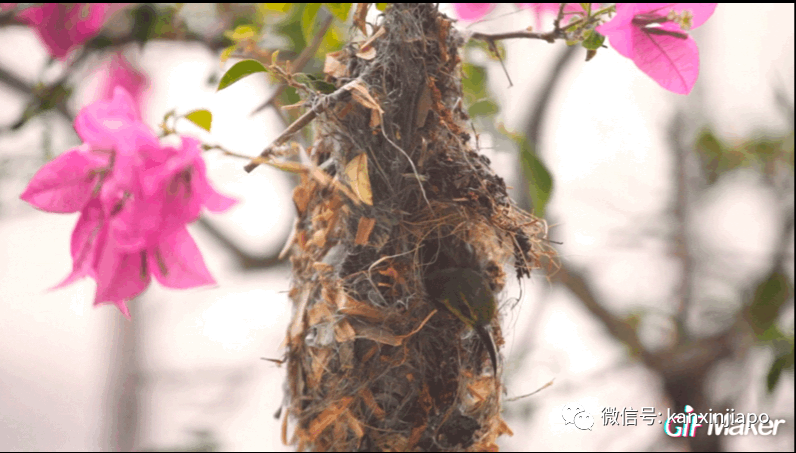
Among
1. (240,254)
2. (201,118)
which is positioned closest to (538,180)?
(201,118)

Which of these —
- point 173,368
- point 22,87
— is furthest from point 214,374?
point 22,87

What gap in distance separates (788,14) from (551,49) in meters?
0.41

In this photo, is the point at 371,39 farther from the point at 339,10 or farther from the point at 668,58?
the point at 668,58

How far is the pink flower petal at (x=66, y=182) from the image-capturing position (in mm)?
297

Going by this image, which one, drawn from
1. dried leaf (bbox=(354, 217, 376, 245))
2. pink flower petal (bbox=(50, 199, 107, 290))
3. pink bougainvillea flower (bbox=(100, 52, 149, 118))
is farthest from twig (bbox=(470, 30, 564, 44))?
pink bougainvillea flower (bbox=(100, 52, 149, 118))

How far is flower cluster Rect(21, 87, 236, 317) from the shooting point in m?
0.29

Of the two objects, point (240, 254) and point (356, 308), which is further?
point (240, 254)

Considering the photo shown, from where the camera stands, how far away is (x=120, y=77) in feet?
2.21

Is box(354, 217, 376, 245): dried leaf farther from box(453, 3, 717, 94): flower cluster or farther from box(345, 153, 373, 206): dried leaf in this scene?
box(453, 3, 717, 94): flower cluster

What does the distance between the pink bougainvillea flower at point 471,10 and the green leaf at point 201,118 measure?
24 cm

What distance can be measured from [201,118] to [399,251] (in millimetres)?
125

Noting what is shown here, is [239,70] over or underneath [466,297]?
over

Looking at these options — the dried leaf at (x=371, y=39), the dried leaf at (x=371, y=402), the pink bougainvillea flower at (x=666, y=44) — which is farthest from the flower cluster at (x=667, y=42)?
the dried leaf at (x=371, y=402)

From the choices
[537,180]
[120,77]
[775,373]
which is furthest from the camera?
[120,77]
